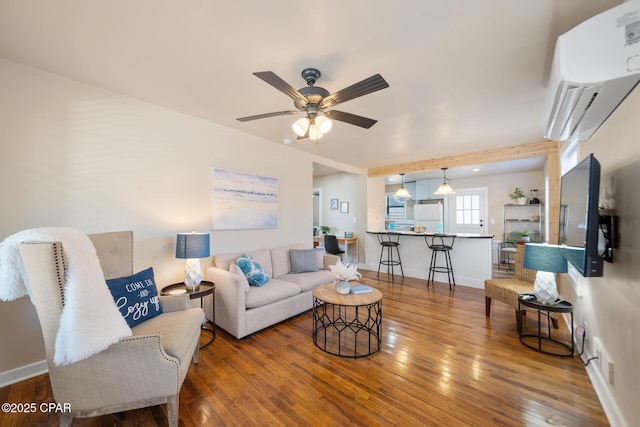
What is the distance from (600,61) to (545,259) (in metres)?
1.74

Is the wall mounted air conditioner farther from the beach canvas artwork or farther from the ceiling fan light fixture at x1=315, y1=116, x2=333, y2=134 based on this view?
the beach canvas artwork

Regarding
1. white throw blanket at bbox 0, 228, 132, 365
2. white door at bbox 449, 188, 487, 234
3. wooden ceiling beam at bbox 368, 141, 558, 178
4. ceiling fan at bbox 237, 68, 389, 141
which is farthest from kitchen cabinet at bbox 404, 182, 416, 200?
white throw blanket at bbox 0, 228, 132, 365

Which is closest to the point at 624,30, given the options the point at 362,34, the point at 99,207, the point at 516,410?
the point at 362,34

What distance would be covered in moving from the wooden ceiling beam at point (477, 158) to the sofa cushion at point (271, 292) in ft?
11.7

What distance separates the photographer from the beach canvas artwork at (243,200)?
125 inches

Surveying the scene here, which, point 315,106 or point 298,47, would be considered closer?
point 298,47

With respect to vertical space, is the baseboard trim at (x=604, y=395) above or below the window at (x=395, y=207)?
below

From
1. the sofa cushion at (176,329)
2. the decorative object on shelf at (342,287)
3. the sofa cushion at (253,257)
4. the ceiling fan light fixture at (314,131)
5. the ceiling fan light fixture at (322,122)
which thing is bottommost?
the sofa cushion at (176,329)

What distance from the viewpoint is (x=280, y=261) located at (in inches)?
143

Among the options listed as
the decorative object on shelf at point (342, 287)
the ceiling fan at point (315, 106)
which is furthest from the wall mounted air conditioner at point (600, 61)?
the decorative object on shelf at point (342, 287)

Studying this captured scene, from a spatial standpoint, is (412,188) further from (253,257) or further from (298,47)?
(298,47)

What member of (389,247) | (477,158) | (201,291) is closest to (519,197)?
(477,158)

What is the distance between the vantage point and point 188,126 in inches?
113

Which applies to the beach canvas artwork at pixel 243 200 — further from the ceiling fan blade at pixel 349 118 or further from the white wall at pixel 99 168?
the ceiling fan blade at pixel 349 118
